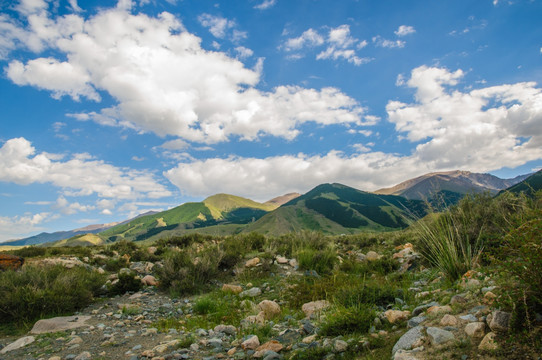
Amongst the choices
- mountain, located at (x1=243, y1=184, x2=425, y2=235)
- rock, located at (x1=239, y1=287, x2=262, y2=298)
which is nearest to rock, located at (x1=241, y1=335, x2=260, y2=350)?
rock, located at (x1=239, y1=287, x2=262, y2=298)

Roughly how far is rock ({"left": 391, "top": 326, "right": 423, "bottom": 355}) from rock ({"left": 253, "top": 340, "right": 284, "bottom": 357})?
169cm

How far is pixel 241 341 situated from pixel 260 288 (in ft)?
13.5

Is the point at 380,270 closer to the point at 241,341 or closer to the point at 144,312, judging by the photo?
the point at 241,341

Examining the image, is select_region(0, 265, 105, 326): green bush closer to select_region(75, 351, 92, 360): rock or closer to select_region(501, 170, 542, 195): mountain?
select_region(75, 351, 92, 360): rock

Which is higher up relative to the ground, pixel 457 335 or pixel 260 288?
pixel 457 335

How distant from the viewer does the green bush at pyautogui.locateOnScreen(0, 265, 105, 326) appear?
6.46 meters

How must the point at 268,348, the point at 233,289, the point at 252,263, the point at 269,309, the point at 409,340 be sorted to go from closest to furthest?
the point at 409,340, the point at 268,348, the point at 269,309, the point at 233,289, the point at 252,263

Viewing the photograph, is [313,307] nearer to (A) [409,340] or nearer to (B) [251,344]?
(B) [251,344]

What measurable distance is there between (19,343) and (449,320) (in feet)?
23.8

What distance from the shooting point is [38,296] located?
22.0ft

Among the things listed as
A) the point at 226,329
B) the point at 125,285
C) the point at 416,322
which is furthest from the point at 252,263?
the point at 416,322

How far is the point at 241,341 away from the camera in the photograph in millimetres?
4719

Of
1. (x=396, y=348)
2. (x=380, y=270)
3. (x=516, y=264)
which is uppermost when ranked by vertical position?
(x=516, y=264)

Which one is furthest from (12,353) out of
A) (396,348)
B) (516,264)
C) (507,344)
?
(516,264)
